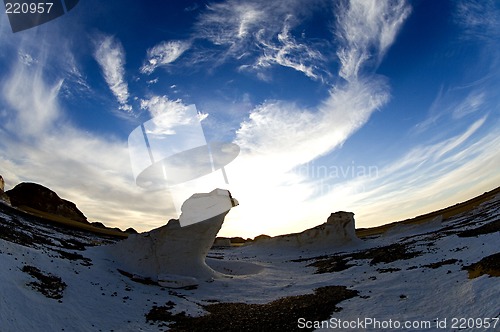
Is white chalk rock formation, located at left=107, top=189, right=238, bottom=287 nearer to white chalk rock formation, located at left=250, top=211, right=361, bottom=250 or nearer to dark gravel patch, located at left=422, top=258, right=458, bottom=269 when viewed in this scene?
dark gravel patch, located at left=422, top=258, right=458, bottom=269

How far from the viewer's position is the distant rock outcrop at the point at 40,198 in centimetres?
9875

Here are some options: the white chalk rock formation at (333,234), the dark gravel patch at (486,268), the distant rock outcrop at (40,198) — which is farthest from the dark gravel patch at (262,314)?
the distant rock outcrop at (40,198)

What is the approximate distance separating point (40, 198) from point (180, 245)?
3608 inches

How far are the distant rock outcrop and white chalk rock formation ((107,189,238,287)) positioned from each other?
8201cm

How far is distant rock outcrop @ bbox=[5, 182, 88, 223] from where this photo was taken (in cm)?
9875

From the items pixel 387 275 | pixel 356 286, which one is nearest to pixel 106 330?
pixel 356 286

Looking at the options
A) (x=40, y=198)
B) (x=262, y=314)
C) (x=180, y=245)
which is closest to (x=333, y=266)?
(x=180, y=245)

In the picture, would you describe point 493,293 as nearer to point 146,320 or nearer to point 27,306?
point 146,320

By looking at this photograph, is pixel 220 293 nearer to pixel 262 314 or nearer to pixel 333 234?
pixel 262 314

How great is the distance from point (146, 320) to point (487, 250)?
24.5 meters

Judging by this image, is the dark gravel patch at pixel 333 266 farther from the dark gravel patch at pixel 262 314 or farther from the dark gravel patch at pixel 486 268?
the dark gravel patch at pixel 486 268

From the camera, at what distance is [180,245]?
33.9 meters

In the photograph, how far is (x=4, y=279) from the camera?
1636 centimetres

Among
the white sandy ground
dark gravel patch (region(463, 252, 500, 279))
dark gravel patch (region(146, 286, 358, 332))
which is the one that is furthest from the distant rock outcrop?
dark gravel patch (region(463, 252, 500, 279))
